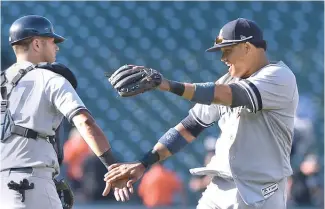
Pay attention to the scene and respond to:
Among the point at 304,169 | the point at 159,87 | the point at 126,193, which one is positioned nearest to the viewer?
the point at 159,87

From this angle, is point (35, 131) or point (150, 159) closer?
point (35, 131)

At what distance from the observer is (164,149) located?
4.53 metres

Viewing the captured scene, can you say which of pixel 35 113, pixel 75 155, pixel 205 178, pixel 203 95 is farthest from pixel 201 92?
pixel 75 155

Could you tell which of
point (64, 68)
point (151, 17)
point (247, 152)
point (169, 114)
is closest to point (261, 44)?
point (247, 152)

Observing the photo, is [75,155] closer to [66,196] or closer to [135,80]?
[66,196]

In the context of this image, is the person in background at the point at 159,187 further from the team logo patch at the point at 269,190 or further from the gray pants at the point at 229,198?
the team logo patch at the point at 269,190

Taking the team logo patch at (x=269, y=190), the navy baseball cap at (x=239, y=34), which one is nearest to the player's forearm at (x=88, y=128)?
the navy baseball cap at (x=239, y=34)

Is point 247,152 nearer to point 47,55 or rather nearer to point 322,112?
point 47,55

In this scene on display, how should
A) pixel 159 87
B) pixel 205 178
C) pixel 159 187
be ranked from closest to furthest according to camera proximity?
pixel 159 87, pixel 159 187, pixel 205 178

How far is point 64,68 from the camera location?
172 inches

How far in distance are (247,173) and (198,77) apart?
16.2 ft

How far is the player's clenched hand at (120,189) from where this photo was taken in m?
4.30

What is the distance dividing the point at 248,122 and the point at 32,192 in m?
1.09

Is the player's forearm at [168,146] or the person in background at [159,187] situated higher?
the player's forearm at [168,146]
